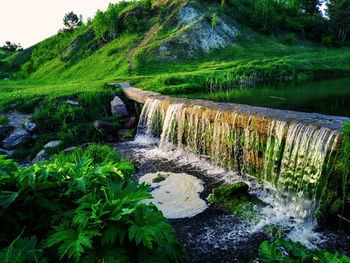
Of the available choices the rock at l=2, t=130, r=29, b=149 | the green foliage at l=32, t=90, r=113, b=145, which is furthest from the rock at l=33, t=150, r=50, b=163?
the rock at l=2, t=130, r=29, b=149

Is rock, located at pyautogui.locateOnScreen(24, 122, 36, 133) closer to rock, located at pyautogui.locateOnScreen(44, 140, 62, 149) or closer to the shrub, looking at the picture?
rock, located at pyautogui.locateOnScreen(44, 140, 62, 149)

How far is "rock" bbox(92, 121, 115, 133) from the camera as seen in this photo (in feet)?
41.9

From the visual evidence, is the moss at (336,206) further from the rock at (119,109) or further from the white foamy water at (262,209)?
the rock at (119,109)

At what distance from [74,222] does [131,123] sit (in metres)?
12.6

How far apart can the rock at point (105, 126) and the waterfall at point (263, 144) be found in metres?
3.23

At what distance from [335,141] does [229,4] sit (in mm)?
65073

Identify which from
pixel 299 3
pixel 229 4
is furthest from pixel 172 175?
pixel 299 3

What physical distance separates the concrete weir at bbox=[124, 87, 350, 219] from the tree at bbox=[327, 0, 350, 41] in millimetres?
76450

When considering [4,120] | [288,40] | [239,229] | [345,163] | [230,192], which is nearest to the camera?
[345,163]

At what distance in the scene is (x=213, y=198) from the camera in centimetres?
659

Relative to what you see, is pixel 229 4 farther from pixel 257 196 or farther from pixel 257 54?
pixel 257 196

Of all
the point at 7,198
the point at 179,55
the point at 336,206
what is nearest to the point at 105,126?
the point at 336,206

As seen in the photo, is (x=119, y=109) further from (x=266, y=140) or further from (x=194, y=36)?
(x=194, y=36)

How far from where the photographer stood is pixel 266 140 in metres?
7.37
